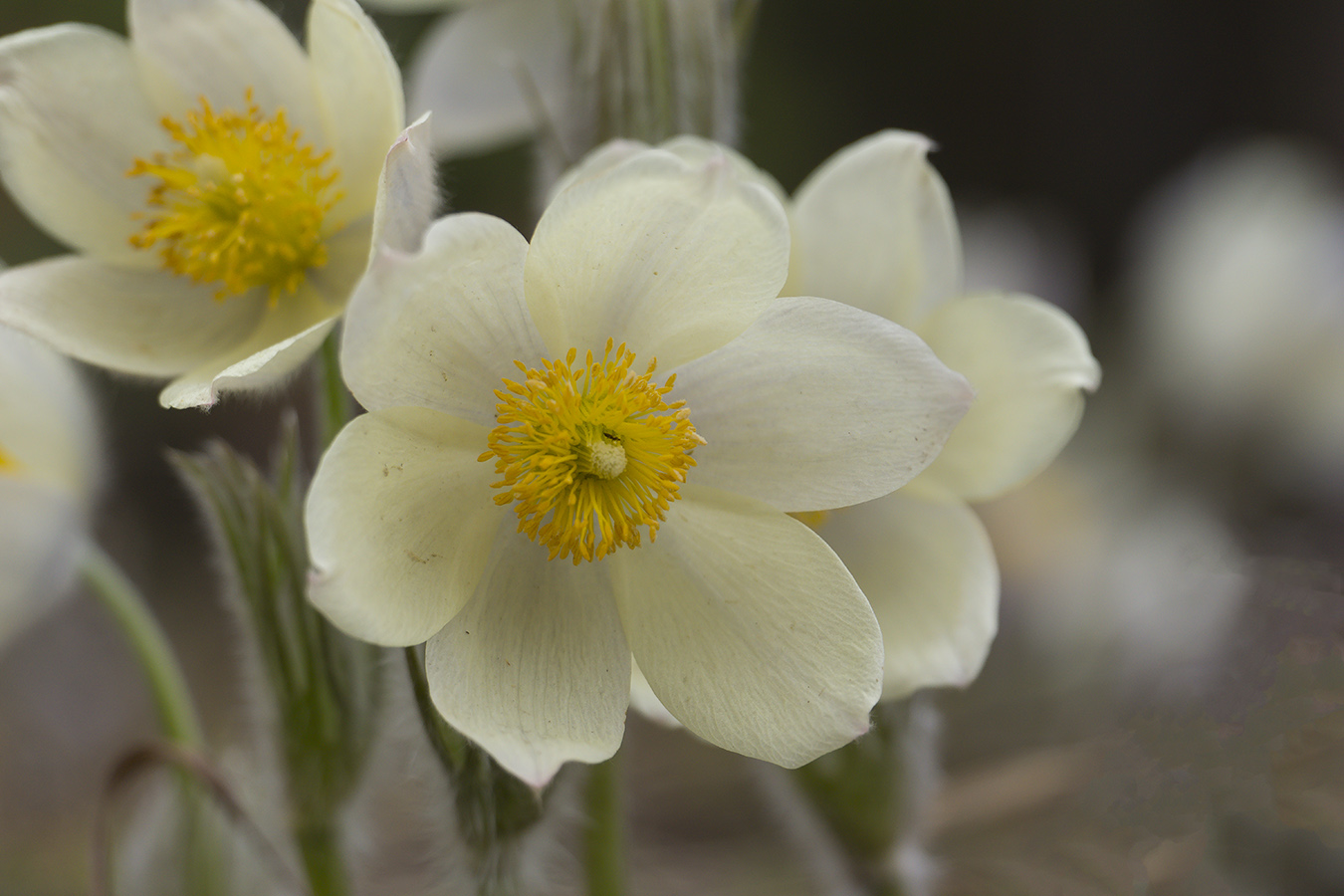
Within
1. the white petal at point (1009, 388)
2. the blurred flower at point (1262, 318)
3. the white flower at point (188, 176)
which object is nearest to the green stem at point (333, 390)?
the white flower at point (188, 176)

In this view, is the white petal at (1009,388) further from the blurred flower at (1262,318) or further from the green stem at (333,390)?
the blurred flower at (1262,318)

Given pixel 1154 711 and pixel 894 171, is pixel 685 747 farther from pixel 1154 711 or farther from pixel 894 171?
pixel 894 171

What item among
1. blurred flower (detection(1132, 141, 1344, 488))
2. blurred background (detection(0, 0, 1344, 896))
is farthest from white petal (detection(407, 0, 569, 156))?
blurred flower (detection(1132, 141, 1344, 488))

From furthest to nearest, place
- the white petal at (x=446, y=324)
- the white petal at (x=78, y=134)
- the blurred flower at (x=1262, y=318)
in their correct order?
the blurred flower at (x=1262, y=318) → the white petal at (x=78, y=134) → the white petal at (x=446, y=324)

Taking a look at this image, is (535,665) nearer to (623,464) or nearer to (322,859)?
(623,464)

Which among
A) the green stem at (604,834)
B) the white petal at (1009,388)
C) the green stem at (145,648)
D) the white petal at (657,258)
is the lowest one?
the green stem at (604,834)

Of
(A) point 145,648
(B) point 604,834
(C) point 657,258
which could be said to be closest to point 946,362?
(C) point 657,258

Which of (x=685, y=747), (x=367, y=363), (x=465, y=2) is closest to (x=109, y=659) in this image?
(x=685, y=747)

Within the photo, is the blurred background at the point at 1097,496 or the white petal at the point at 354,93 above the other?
the white petal at the point at 354,93
